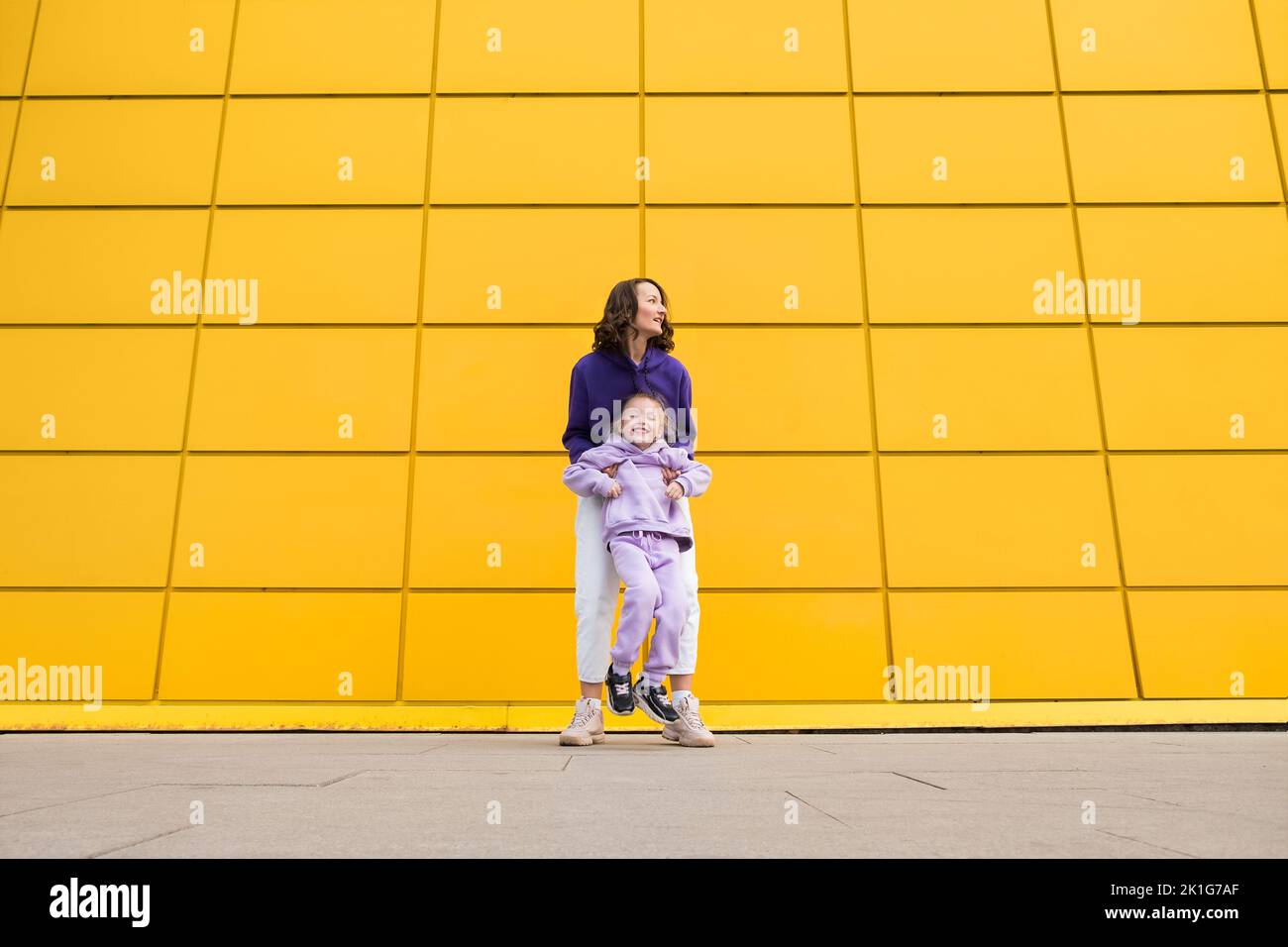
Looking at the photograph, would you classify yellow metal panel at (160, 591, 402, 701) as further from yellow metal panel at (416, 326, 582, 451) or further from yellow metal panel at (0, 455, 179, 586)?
yellow metal panel at (416, 326, 582, 451)

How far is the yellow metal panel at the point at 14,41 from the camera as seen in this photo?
12.0ft

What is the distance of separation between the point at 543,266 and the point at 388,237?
67cm

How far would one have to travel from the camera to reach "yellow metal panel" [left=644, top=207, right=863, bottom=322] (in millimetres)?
3455

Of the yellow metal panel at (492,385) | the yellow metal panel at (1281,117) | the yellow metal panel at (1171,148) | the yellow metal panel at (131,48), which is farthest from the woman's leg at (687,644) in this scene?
the yellow metal panel at (1281,117)

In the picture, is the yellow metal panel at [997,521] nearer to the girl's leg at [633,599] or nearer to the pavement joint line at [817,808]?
the girl's leg at [633,599]

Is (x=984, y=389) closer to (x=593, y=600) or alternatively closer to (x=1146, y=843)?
(x=593, y=600)

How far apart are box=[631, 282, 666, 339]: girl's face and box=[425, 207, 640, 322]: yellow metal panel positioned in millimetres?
900

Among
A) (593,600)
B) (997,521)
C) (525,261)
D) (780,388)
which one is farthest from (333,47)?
(997,521)

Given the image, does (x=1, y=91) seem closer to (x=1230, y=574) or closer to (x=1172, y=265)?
(x=1172, y=265)

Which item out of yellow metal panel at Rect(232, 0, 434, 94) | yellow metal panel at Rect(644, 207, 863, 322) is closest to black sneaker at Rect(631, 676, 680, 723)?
yellow metal panel at Rect(644, 207, 863, 322)

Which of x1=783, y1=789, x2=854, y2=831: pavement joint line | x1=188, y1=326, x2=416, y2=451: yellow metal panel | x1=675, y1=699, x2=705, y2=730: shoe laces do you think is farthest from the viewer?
x1=188, y1=326, x2=416, y2=451: yellow metal panel

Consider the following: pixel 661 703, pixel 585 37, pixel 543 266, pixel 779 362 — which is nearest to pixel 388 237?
pixel 543 266

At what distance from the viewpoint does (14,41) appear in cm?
371

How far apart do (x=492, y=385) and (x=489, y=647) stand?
1.04 m
